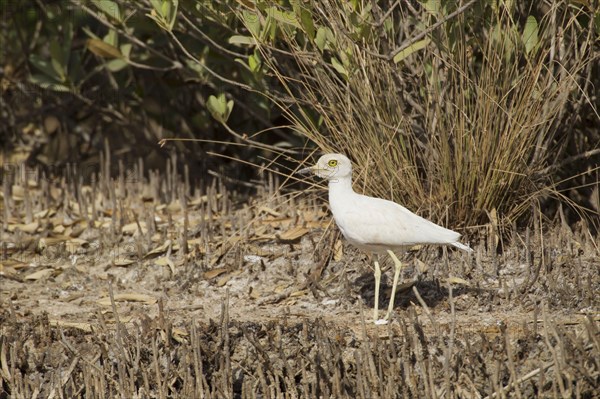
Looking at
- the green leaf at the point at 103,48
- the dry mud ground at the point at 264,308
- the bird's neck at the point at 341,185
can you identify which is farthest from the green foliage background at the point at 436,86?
the bird's neck at the point at 341,185

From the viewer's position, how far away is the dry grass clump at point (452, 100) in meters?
6.04

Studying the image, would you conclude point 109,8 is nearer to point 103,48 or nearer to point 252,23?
point 103,48

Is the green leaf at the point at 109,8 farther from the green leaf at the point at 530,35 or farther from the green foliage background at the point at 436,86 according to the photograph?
the green leaf at the point at 530,35

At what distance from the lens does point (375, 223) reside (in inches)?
207

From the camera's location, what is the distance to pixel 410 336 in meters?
4.90

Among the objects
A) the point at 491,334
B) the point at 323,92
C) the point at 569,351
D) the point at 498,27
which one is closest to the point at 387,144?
the point at 323,92

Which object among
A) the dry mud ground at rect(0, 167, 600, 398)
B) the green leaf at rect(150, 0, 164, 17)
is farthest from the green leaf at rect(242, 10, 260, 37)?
the dry mud ground at rect(0, 167, 600, 398)

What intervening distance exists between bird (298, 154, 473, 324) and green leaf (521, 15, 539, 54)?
54.7 inches

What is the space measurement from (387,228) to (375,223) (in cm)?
7

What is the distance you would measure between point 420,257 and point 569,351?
1.65m

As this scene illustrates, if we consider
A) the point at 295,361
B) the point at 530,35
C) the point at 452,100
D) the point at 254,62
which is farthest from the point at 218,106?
the point at 295,361

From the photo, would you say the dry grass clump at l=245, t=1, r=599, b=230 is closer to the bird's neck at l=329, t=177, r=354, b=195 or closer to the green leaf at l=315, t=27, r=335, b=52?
the green leaf at l=315, t=27, r=335, b=52

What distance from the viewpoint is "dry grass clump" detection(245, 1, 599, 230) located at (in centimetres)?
604

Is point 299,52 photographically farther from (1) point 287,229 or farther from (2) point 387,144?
(1) point 287,229
